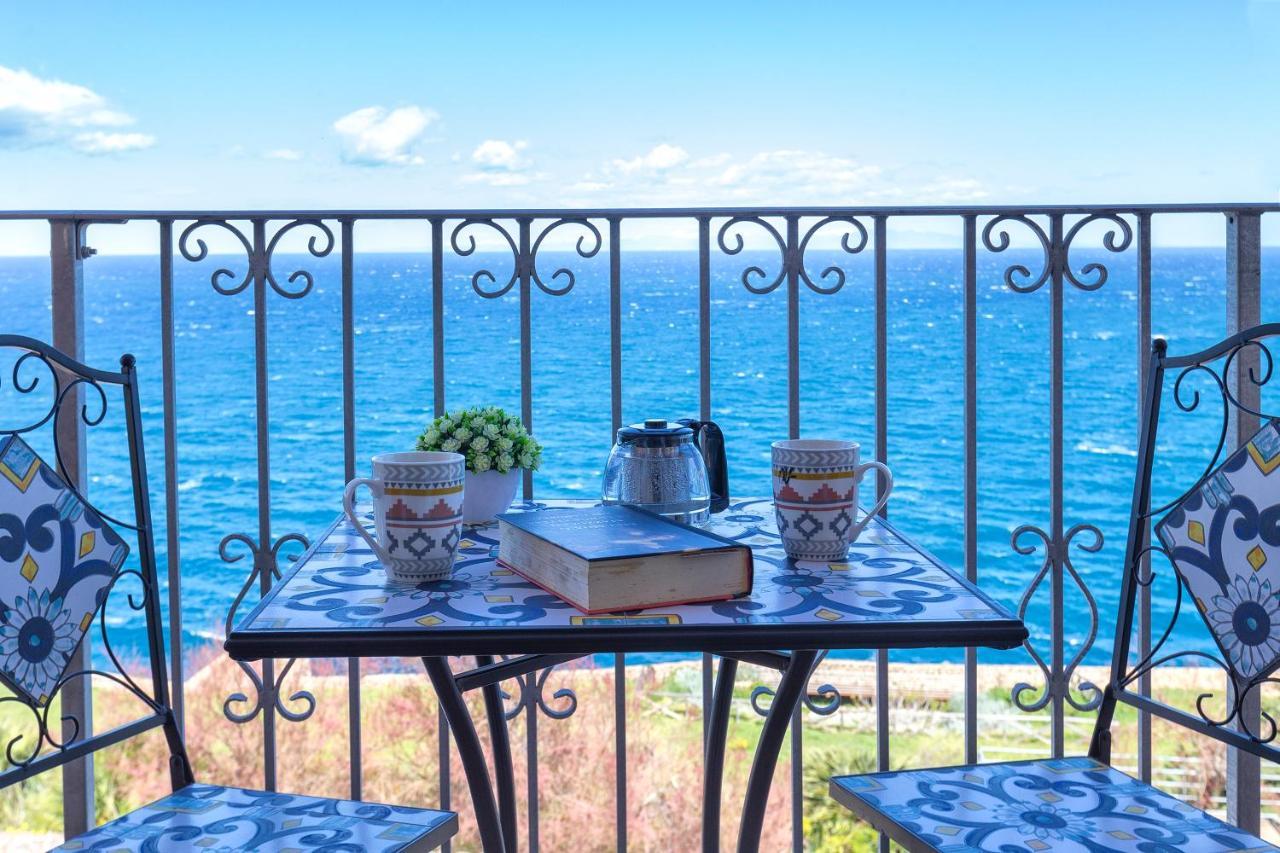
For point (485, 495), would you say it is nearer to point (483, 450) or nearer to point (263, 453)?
point (483, 450)

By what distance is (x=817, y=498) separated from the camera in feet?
3.92

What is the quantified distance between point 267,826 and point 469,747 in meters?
0.26

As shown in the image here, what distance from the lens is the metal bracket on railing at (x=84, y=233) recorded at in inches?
71.7

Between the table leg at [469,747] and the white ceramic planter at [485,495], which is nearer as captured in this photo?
the table leg at [469,747]

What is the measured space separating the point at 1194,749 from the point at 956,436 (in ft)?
36.7

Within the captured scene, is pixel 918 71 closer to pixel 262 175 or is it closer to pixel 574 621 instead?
pixel 262 175

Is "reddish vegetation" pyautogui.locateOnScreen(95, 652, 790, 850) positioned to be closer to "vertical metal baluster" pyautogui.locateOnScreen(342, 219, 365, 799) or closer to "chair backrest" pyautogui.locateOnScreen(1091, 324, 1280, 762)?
"vertical metal baluster" pyautogui.locateOnScreen(342, 219, 365, 799)

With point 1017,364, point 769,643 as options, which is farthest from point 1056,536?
point 1017,364

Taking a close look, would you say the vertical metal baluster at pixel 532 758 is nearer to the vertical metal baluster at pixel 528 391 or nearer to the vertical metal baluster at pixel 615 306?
the vertical metal baluster at pixel 528 391

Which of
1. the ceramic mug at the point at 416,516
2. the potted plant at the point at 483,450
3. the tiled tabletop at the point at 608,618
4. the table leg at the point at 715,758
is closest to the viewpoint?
the tiled tabletop at the point at 608,618

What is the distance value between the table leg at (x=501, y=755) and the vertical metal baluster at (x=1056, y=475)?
2.89ft

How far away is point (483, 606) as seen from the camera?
1.04 meters

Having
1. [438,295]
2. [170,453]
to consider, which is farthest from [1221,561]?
[170,453]

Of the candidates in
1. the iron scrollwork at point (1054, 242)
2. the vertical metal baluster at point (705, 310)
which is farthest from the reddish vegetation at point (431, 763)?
the iron scrollwork at point (1054, 242)
